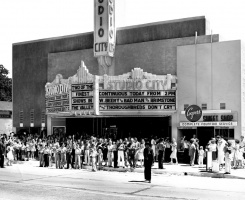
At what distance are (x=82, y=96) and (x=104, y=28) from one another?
17.0 feet

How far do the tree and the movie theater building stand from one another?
51.2m

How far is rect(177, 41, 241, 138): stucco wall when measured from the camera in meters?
26.3

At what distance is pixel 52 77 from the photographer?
118ft

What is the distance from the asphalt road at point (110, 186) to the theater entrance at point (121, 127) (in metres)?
9.39

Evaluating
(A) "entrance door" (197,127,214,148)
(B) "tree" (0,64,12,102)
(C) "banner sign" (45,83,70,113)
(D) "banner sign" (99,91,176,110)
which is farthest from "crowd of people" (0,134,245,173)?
(B) "tree" (0,64,12,102)

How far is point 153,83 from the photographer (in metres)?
28.1

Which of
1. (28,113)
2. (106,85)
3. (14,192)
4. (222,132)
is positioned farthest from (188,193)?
(28,113)

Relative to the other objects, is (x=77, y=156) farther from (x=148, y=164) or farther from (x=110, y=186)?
(x=110, y=186)

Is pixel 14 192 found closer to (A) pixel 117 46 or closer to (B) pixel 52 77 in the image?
(A) pixel 117 46

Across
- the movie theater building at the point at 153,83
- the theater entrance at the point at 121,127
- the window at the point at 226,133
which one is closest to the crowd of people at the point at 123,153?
the window at the point at 226,133

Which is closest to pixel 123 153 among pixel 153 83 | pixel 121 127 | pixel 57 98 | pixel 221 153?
pixel 221 153

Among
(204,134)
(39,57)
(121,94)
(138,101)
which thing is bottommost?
(204,134)

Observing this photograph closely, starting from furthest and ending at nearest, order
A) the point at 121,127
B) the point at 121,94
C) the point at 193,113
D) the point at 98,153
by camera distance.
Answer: the point at 121,127 < the point at 121,94 < the point at 193,113 < the point at 98,153

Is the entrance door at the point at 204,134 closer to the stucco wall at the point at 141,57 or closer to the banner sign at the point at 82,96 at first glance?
the stucco wall at the point at 141,57
